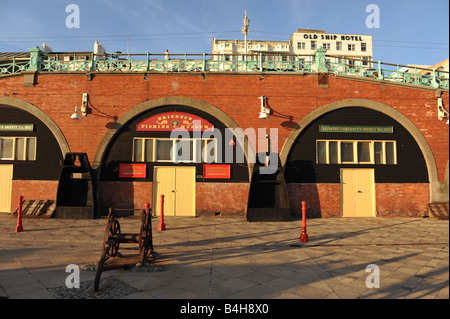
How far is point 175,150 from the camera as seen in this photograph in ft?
44.1

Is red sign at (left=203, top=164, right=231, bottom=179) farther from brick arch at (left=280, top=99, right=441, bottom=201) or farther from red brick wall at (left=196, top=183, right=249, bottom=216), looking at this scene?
brick arch at (left=280, top=99, right=441, bottom=201)

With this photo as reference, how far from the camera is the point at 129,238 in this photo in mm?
5844

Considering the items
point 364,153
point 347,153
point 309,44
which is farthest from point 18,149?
point 309,44

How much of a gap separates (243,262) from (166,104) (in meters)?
9.37

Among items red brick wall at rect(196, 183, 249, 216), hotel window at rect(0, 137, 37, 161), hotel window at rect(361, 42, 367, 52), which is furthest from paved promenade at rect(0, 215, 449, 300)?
hotel window at rect(361, 42, 367, 52)

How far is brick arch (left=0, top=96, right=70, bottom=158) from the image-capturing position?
13328 millimetres

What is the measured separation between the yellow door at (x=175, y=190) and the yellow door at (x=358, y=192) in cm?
759

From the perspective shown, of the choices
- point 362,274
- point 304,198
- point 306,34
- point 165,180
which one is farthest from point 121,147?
point 306,34

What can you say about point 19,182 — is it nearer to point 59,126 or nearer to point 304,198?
point 59,126

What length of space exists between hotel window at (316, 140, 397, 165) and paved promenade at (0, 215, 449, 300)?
369 centimetres

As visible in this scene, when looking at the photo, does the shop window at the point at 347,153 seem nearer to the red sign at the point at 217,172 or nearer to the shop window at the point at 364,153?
the shop window at the point at 364,153

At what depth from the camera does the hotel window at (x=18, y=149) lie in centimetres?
1369

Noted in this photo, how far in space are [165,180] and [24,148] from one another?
7503 millimetres

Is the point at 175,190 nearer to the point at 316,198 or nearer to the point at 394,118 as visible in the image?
the point at 316,198
